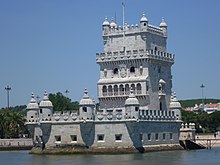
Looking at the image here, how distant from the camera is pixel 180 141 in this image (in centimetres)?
9931

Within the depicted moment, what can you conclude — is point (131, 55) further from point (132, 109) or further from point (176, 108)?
point (132, 109)

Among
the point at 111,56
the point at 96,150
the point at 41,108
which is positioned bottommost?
the point at 96,150

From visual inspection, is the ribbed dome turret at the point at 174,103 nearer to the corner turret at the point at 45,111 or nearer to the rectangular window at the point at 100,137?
the rectangular window at the point at 100,137

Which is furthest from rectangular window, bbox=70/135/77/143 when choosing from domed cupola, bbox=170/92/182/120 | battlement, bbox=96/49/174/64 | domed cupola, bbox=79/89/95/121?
domed cupola, bbox=170/92/182/120

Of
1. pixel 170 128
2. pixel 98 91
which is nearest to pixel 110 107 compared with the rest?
pixel 98 91

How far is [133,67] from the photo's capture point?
312 ft

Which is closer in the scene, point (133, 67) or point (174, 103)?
point (133, 67)

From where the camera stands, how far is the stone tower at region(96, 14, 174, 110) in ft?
309

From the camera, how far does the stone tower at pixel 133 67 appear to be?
94.3 metres

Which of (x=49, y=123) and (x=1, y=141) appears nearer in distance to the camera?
(x=49, y=123)

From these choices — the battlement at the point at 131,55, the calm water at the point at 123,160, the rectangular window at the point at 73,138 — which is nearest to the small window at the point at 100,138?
the rectangular window at the point at 73,138

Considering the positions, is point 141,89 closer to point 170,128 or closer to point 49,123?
point 170,128

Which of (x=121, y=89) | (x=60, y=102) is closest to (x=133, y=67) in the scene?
(x=121, y=89)

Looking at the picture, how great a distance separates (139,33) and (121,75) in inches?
260
